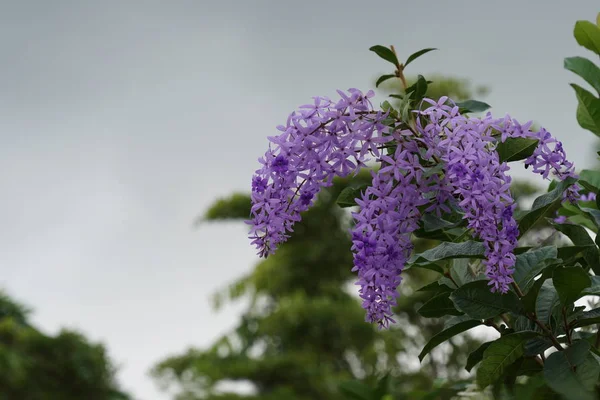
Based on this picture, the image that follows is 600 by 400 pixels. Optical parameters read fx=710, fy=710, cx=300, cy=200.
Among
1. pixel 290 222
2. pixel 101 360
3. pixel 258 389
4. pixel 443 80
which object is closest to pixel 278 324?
pixel 258 389

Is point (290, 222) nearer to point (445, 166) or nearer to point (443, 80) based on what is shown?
point (445, 166)

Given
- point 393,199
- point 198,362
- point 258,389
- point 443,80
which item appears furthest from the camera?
point 443,80

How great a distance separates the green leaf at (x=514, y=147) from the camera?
1.43 meters

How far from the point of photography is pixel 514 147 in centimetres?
144

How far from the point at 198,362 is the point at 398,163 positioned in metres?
10.8

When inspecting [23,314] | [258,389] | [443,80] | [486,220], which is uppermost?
[443,80]

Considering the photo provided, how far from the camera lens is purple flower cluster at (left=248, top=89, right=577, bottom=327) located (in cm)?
132

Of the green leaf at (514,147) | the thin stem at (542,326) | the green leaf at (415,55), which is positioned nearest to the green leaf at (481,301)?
the thin stem at (542,326)

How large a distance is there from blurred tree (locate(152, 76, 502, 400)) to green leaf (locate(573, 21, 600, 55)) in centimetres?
973

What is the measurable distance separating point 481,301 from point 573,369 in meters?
0.21

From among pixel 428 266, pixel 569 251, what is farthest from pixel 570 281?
pixel 428 266

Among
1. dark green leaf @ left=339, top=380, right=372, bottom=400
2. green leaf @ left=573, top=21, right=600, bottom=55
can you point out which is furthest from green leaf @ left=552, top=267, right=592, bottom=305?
dark green leaf @ left=339, top=380, right=372, bottom=400

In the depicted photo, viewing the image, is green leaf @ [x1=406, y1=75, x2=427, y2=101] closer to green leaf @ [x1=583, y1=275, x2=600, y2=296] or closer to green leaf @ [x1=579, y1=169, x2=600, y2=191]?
green leaf @ [x1=583, y1=275, x2=600, y2=296]

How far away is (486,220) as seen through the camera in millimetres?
1295
